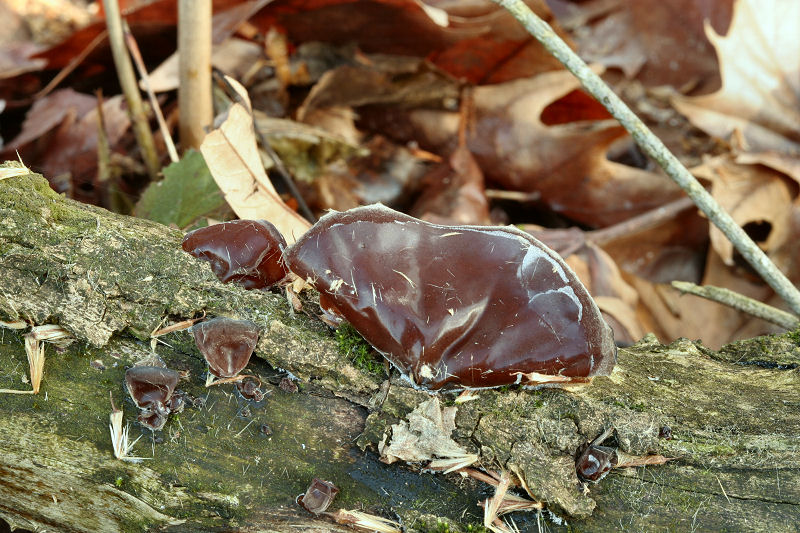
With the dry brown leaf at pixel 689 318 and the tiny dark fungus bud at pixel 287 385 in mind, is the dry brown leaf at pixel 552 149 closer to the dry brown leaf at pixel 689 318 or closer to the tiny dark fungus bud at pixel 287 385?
the dry brown leaf at pixel 689 318

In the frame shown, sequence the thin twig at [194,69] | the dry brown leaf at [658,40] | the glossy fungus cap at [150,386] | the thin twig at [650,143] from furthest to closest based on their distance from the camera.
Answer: the dry brown leaf at [658,40] < the thin twig at [194,69] < the thin twig at [650,143] < the glossy fungus cap at [150,386]

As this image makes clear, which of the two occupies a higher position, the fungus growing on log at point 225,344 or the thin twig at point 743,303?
the fungus growing on log at point 225,344

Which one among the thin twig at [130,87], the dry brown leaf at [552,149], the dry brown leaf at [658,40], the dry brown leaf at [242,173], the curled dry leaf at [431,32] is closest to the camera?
the dry brown leaf at [242,173]

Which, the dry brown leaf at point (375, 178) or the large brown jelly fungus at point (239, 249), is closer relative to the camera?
the large brown jelly fungus at point (239, 249)

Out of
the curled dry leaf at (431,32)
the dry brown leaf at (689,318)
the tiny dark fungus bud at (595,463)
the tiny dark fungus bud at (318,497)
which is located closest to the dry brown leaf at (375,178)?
the curled dry leaf at (431,32)

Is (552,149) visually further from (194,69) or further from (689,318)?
(194,69)

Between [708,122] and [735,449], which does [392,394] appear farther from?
[708,122]

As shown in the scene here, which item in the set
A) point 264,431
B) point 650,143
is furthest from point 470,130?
Result: point 264,431
